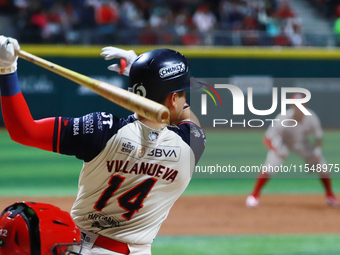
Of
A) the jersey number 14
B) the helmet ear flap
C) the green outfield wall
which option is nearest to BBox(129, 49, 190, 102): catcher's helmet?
the jersey number 14

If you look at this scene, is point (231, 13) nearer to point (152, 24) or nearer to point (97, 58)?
point (152, 24)

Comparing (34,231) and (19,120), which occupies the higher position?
(19,120)

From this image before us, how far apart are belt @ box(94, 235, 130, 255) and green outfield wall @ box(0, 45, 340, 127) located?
1229 centimetres

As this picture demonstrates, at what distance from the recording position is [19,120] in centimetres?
199

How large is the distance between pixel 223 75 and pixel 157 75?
44.8 ft

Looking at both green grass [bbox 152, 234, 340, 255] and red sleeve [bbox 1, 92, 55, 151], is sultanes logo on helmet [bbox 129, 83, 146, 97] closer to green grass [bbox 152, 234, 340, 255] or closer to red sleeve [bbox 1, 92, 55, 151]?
red sleeve [bbox 1, 92, 55, 151]

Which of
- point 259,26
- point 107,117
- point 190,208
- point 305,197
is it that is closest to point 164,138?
point 107,117

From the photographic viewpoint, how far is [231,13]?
17094 millimetres

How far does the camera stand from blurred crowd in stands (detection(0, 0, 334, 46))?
14461mm

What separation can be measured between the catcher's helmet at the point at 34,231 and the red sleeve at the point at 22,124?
303 mm

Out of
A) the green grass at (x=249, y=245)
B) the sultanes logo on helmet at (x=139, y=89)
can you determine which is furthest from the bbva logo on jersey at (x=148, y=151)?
the green grass at (x=249, y=245)

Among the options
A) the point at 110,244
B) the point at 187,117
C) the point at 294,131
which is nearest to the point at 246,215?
the point at 294,131

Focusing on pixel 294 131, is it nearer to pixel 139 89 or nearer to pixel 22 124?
pixel 139 89

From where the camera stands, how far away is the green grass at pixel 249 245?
560 cm
